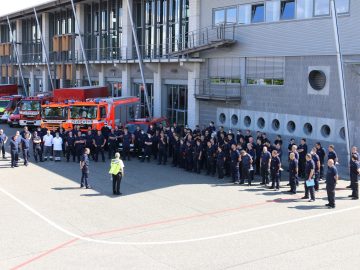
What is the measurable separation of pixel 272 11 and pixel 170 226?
16.0 m

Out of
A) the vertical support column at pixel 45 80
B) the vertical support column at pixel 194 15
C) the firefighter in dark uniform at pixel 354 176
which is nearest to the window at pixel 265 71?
the vertical support column at pixel 194 15

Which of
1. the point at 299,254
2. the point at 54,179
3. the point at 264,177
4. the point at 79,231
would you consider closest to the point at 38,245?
the point at 79,231

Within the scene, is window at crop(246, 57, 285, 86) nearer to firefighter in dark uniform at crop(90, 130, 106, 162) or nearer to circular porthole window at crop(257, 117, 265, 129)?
circular porthole window at crop(257, 117, 265, 129)

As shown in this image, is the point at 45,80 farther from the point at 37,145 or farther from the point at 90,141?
the point at 90,141

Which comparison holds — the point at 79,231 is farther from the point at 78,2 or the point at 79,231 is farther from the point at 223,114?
the point at 78,2

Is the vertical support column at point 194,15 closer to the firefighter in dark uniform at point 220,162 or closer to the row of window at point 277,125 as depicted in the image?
the row of window at point 277,125

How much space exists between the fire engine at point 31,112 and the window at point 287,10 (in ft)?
56.3

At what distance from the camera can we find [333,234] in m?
12.2

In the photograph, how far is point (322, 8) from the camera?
23.1m

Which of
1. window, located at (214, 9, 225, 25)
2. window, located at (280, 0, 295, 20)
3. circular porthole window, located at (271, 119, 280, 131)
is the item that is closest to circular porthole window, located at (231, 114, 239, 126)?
circular porthole window, located at (271, 119, 280, 131)

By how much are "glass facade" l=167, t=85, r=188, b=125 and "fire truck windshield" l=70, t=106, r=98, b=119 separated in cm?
720

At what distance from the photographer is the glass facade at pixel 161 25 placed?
1312 inches

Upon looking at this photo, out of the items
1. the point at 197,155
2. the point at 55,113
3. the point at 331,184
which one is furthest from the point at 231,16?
the point at 331,184

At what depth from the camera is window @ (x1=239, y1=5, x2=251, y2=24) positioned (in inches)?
1069
